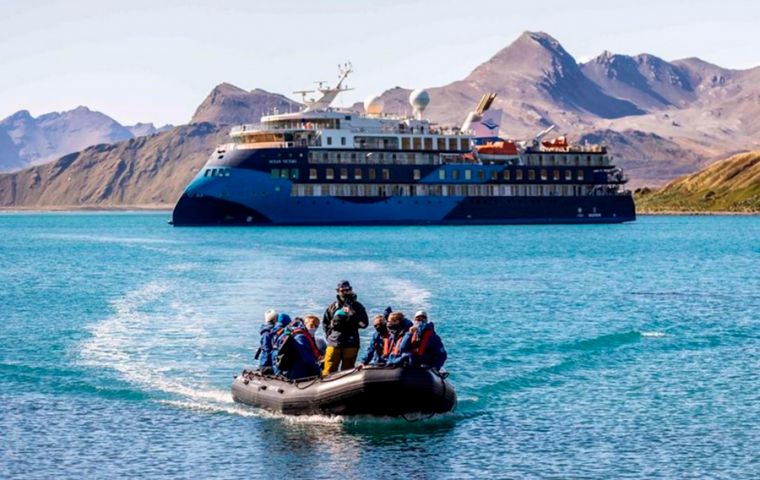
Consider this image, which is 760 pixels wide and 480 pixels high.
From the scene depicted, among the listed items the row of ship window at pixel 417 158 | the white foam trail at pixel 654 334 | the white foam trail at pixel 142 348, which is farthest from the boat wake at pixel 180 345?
the row of ship window at pixel 417 158

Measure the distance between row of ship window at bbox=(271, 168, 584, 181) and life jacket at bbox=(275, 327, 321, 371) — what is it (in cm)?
12306

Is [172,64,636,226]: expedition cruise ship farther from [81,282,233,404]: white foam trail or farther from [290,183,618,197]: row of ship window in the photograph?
[81,282,233,404]: white foam trail

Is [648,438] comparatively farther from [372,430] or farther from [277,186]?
[277,186]

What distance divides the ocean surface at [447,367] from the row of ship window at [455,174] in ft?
195

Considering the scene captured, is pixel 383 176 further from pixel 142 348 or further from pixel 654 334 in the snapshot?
pixel 142 348

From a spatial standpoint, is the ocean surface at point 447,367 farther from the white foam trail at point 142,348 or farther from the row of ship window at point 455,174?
the row of ship window at point 455,174

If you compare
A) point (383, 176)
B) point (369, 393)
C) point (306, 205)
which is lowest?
point (369, 393)

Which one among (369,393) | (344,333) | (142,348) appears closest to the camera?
(369,393)

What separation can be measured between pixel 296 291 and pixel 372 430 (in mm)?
38482

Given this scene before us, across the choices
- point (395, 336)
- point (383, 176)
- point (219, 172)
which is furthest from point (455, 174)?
point (395, 336)

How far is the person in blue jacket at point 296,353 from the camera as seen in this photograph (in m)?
32.8

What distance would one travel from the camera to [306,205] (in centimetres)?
15788

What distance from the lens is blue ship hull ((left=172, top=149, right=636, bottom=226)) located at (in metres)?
154

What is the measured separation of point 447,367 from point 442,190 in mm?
124222
